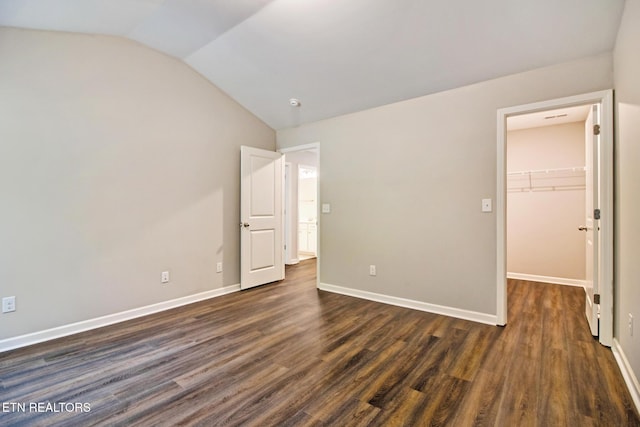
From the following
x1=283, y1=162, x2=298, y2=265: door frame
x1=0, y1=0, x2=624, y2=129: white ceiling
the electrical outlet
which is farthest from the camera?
x1=283, y1=162, x2=298, y2=265: door frame

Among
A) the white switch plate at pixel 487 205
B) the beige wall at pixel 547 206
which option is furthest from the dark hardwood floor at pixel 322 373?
the beige wall at pixel 547 206

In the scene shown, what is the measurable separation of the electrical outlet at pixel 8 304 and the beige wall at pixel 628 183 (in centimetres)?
444

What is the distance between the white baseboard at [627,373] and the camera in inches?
67.5

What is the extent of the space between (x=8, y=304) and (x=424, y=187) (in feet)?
13.0

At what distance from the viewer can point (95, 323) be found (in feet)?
9.52

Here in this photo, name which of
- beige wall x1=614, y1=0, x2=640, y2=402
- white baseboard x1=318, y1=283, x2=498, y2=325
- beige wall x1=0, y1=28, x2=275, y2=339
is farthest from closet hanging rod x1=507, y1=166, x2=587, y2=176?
beige wall x1=0, y1=28, x2=275, y2=339

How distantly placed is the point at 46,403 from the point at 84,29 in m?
3.03

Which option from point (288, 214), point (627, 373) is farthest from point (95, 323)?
point (627, 373)

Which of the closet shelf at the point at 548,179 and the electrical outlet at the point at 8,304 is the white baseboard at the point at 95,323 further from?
the closet shelf at the point at 548,179

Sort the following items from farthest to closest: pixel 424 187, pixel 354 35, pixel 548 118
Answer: pixel 548 118 → pixel 424 187 → pixel 354 35

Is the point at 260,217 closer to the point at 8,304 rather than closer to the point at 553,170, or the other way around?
the point at 8,304

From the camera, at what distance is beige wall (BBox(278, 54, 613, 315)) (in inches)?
115

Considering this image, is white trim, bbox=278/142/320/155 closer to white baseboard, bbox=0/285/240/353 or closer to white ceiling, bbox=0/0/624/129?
white ceiling, bbox=0/0/624/129

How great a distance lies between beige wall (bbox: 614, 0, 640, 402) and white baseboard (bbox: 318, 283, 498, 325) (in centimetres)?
96
